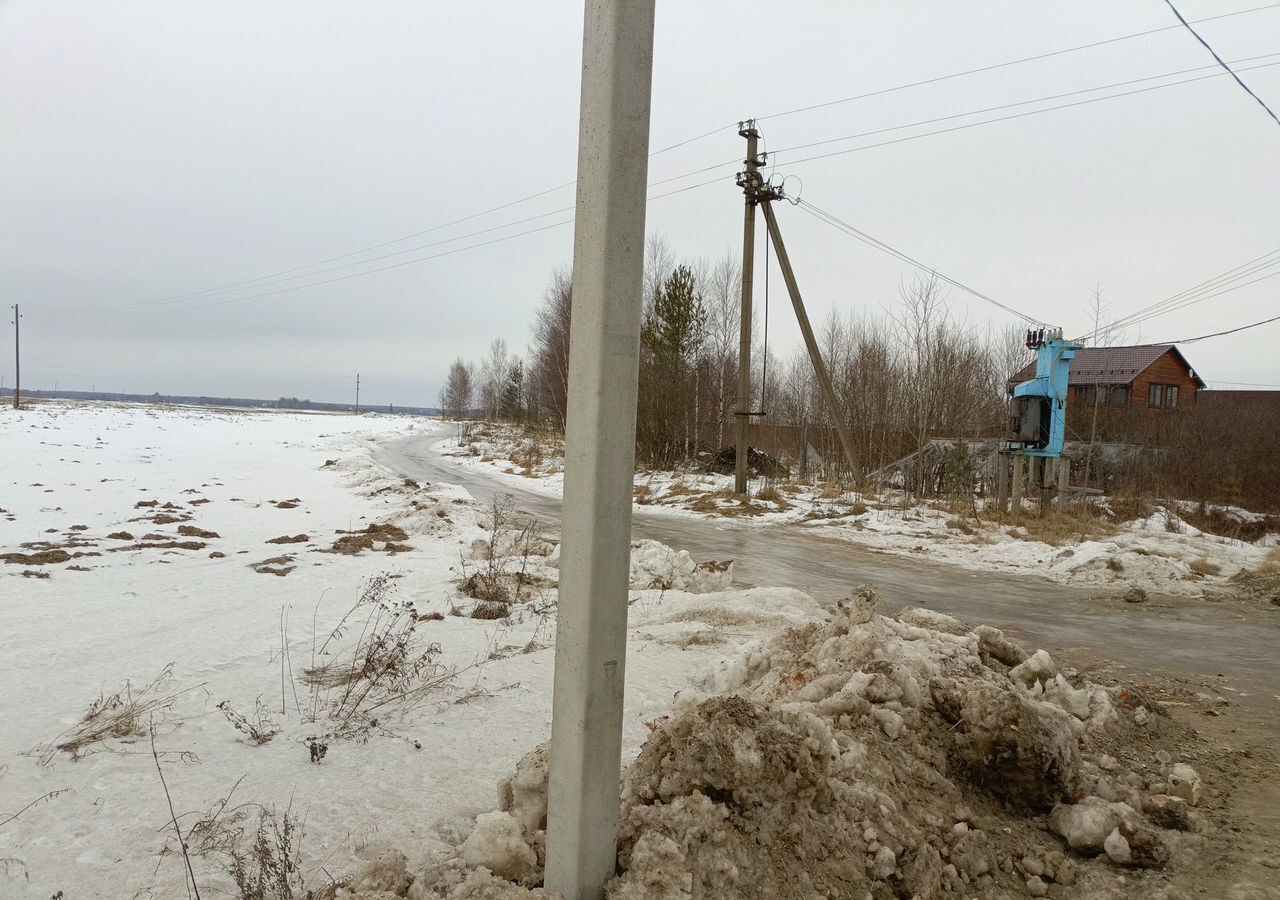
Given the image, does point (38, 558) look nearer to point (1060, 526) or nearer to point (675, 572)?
point (675, 572)

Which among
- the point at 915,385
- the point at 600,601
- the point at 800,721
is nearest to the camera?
the point at 600,601

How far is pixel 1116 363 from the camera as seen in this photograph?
102 ft

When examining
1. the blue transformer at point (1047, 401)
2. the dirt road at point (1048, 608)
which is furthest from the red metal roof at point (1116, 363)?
the dirt road at point (1048, 608)

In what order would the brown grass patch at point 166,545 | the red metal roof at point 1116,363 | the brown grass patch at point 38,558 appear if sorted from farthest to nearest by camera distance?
the red metal roof at point 1116,363 < the brown grass patch at point 166,545 < the brown grass patch at point 38,558

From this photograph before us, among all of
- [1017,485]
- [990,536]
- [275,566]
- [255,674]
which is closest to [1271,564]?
[990,536]

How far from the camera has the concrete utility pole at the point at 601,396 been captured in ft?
6.46

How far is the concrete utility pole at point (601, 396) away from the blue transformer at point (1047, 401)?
14.3m

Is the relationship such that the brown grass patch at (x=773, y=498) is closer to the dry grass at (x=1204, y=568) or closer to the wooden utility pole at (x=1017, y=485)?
the wooden utility pole at (x=1017, y=485)

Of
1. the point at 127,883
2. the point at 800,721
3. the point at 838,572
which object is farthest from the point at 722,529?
the point at 127,883

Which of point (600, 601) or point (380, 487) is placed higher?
point (600, 601)

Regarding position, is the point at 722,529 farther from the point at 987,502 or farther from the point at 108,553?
the point at 108,553

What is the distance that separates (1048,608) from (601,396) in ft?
25.5

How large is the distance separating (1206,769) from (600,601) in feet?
12.3

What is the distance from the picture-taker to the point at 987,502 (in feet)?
54.3
